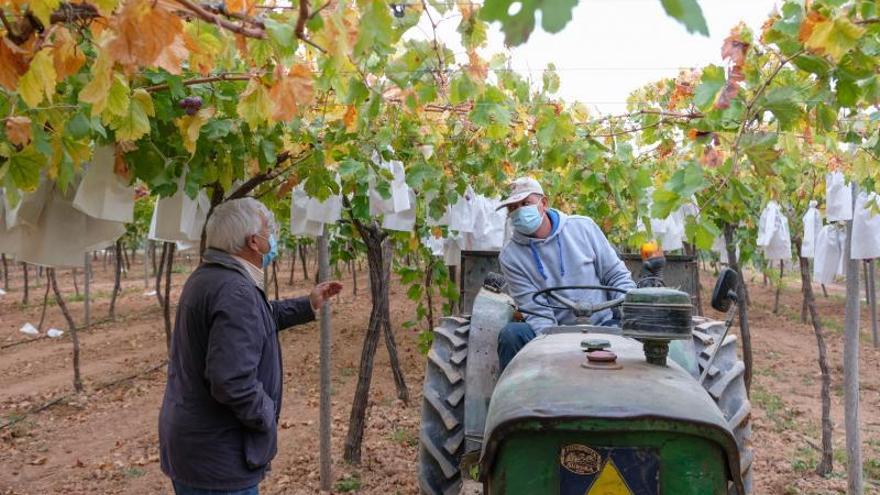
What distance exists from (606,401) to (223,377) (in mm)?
1371

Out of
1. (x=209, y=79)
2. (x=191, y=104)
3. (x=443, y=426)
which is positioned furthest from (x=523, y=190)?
(x=209, y=79)

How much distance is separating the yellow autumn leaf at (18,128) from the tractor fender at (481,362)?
89.2 inches

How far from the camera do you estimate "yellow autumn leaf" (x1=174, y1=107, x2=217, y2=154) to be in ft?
9.47

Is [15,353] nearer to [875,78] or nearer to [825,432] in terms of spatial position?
[825,432]

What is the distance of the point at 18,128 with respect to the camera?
7.75 feet

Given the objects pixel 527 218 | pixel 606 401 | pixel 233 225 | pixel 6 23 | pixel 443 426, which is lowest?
pixel 443 426

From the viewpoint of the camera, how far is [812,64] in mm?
2314

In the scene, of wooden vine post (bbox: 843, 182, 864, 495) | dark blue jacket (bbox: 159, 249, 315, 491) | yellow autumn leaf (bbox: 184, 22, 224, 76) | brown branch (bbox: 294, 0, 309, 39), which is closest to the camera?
brown branch (bbox: 294, 0, 309, 39)

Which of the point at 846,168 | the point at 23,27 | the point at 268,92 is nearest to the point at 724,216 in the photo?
the point at 846,168

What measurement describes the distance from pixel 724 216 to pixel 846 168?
3.68 metres

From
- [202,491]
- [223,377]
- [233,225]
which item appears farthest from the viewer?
[233,225]

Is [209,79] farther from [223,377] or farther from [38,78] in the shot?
[223,377]

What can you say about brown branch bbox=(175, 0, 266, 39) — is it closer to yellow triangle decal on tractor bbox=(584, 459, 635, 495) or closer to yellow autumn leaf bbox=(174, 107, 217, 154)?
yellow autumn leaf bbox=(174, 107, 217, 154)

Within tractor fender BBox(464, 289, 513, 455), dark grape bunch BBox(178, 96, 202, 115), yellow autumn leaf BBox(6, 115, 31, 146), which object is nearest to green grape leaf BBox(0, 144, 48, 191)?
yellow autumn leaf BBox(6, 115, 31, 146)
